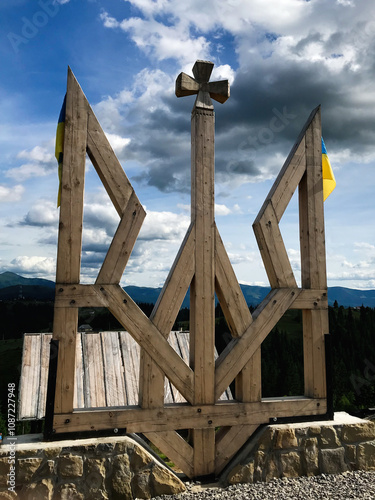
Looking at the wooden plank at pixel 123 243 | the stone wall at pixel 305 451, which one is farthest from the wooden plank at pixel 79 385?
the wooden plank at pixel 123 243

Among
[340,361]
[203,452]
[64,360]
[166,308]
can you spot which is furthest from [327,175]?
[340,361]

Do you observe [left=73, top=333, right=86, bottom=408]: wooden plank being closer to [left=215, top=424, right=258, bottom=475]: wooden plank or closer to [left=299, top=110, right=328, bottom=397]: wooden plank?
[left=215, top=424, right=258, bottom=475]: wooden plank

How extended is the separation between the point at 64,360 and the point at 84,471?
0.95 m

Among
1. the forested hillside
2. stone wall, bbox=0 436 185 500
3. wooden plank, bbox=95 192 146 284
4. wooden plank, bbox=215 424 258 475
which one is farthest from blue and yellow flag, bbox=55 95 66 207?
the forested hillside

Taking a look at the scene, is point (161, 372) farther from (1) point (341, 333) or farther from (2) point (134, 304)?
(1) point (341, 333)

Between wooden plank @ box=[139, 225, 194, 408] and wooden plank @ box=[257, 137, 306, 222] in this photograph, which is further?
wooden plank @ box=[257, 137, 306, 222]

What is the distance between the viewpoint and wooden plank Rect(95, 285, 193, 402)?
3814 mm

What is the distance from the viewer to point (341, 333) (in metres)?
16.0

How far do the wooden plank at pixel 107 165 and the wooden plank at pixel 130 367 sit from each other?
4.69 m

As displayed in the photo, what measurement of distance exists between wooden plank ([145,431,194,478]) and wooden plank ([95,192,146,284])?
151 centimetres

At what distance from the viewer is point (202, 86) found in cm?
439

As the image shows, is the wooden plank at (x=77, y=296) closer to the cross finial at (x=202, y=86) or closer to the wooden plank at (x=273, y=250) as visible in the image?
the wooden plank at (x=273, y=250)

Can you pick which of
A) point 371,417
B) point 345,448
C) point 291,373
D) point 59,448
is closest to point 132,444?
point 59,448

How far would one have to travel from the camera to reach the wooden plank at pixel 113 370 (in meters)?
7.38
